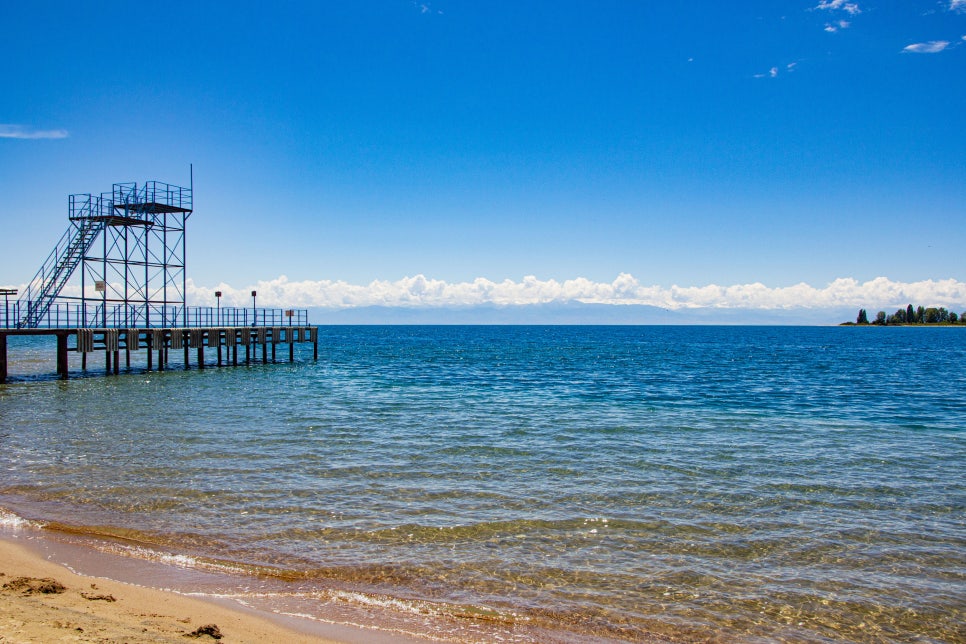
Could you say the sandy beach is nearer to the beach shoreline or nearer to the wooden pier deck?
the beach shoreline

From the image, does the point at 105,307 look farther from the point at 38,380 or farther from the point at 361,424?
the point at 361,424

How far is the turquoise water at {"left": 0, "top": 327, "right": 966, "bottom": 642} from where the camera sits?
827 centimetres

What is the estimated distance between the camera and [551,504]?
12117mm

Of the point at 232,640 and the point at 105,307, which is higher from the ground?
the point at 105,307

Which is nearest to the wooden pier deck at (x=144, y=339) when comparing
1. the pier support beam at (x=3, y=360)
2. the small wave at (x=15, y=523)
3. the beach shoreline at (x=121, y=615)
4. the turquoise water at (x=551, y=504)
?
the pier support beam at (x=3, y=360)

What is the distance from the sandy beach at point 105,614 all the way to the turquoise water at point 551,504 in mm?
940

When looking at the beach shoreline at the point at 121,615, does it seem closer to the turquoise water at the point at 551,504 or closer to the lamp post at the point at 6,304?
the turquoise water at the point at 551,504

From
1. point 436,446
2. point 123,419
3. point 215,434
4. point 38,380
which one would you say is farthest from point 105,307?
point 436,446

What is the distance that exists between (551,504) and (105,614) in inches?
295

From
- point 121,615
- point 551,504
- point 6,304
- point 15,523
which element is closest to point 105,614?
point 121,615

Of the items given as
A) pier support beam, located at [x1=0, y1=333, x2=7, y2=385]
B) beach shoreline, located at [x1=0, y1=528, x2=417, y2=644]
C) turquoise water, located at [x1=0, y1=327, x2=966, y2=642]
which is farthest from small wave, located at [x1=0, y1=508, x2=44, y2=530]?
pier support beam, located at [x1=0, y1=333, x2=7, y2=385]

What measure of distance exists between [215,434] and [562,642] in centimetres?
1488

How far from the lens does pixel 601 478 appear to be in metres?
14.0

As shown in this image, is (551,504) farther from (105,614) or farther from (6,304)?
(6,304)
